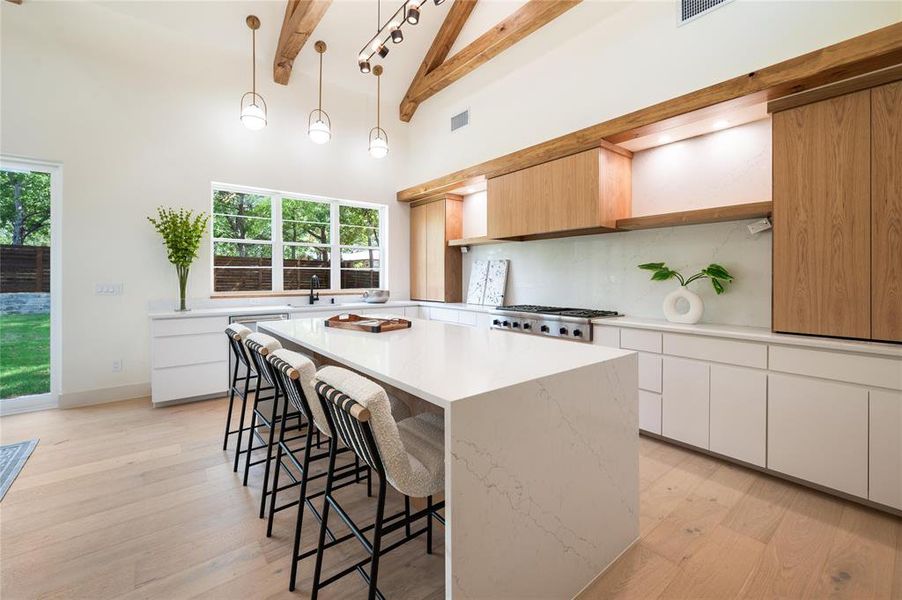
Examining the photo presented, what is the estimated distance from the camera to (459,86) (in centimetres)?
523

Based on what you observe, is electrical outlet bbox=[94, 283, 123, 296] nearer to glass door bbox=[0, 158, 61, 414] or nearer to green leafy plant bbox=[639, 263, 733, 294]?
glass door bbox=[0, 158, 61, 414]

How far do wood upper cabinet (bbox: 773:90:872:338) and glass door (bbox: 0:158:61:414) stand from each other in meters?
5.96

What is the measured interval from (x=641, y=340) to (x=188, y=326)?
163 inches

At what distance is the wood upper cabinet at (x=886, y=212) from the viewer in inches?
81.9

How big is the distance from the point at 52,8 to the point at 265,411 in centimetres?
426

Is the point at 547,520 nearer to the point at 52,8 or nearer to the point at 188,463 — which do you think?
the point at 188,463

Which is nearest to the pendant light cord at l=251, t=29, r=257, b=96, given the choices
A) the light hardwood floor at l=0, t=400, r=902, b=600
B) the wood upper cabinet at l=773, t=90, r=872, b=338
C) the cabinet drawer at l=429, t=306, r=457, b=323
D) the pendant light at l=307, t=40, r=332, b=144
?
the pendant light at l=307, t=40, r=332, b=144

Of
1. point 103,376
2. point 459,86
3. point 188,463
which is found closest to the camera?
point 188,463

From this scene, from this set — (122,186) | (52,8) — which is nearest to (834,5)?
(122,186)

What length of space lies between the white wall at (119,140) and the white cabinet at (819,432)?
5257mm

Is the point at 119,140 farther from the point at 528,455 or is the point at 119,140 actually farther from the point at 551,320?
the point at 528,455

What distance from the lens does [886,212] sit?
2.11m

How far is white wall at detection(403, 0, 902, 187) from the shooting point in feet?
7.98

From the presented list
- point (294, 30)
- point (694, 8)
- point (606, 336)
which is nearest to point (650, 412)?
point (606, 336)
